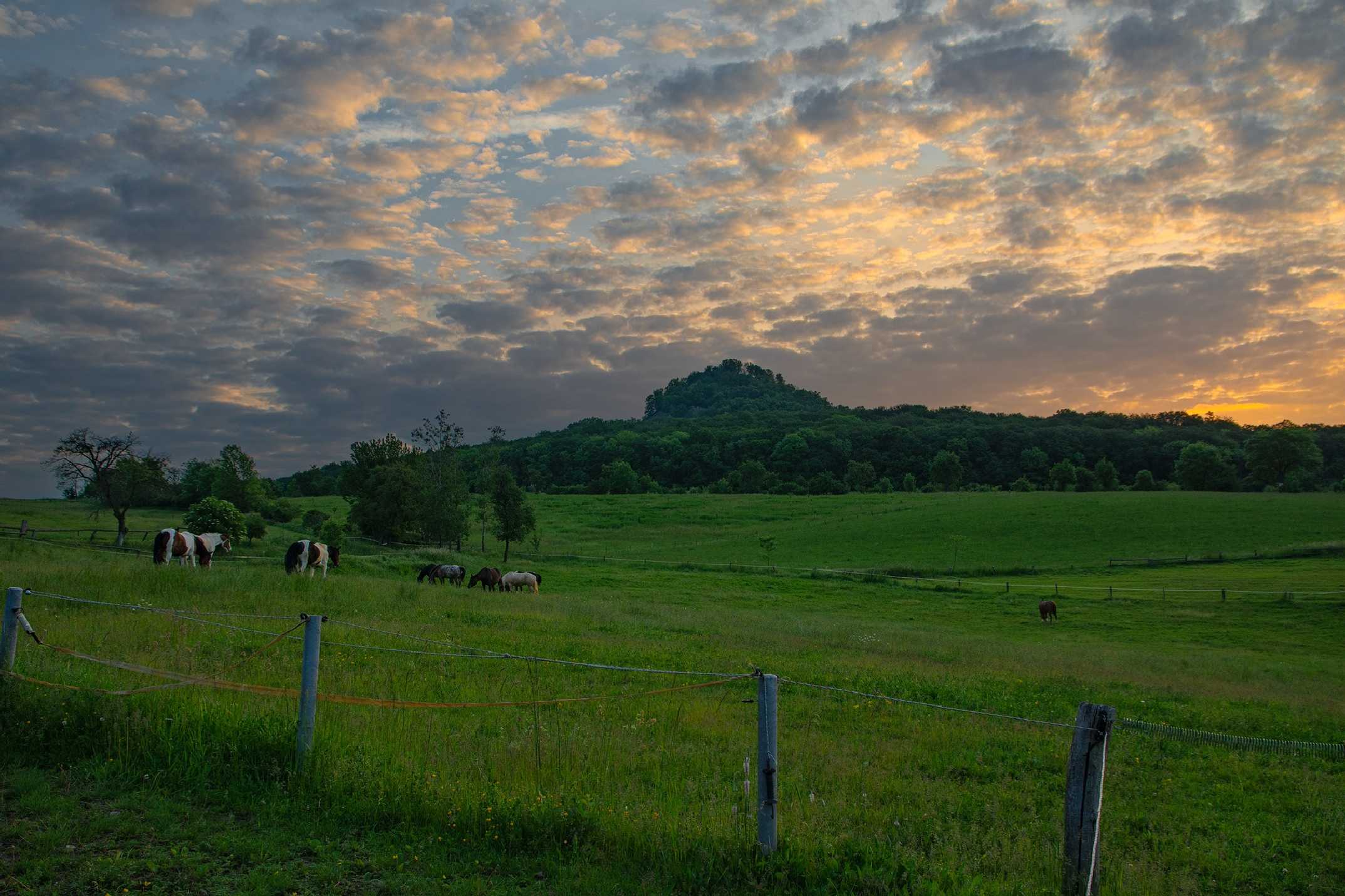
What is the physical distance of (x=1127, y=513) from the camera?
75.2 metres

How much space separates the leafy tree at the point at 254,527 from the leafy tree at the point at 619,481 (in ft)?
209

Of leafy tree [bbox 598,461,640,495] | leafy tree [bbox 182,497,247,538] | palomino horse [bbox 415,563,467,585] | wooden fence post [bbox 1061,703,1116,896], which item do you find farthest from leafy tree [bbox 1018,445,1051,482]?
wooden fence post [bbox 1061,703,1116,896]

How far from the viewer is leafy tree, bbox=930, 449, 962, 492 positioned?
116000 mm

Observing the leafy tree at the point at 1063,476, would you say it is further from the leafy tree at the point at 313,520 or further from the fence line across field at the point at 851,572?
the leafy tree at the point at 313,520

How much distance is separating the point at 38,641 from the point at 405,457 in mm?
59681

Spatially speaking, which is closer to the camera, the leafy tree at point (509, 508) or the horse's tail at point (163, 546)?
the horse's tail at point (163, 546)

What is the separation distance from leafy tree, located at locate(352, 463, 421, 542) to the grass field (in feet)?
121

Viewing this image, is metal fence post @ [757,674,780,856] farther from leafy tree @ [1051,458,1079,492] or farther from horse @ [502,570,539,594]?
leafy tree @ [1051,458,1079,492]

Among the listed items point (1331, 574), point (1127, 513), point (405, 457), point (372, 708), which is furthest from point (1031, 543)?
point (372, 708)

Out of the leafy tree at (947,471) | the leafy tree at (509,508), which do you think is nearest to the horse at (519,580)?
the leafy tree at (509,508)

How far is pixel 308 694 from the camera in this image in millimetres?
7215

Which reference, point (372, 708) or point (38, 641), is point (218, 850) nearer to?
point (372, 708)

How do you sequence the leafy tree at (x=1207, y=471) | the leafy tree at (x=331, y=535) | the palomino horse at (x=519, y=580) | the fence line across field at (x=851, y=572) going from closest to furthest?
the palomino horse at (x=519, y=580)
the fence line across field at (x=851, y=572)
the leafy tree at (x=331, y=535)
the leafy tree at (x=1207, y=471)

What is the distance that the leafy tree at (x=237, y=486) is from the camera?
69.2m
